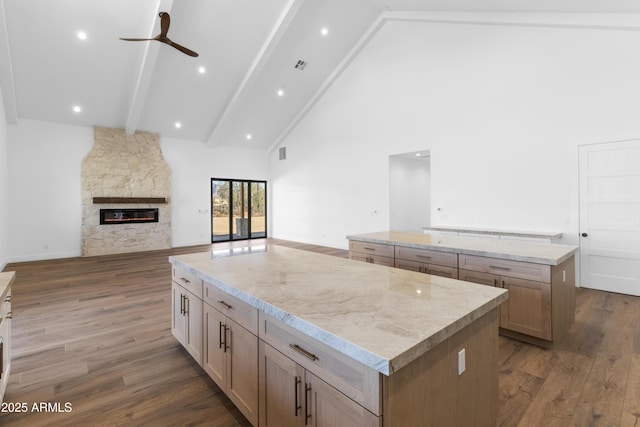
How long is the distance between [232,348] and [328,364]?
35.6 inches

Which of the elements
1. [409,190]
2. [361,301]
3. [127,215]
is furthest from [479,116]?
[127,215]

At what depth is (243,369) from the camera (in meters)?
1.74

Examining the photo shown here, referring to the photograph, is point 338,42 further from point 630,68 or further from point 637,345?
point 637,345

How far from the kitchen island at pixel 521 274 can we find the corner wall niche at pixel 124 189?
7.65 meters

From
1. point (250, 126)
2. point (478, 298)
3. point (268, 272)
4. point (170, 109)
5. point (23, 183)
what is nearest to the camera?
point (478, 298)

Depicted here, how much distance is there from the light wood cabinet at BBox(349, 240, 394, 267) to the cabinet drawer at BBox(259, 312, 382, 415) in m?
2.41

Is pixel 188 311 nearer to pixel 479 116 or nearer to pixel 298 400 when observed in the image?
pixel 298 400

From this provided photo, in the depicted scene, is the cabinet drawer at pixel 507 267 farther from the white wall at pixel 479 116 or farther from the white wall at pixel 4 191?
the white wall at pixel 4 191

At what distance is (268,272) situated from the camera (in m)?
2.05

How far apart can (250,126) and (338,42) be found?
143 inches

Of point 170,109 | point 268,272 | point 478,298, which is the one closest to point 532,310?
point 478,298

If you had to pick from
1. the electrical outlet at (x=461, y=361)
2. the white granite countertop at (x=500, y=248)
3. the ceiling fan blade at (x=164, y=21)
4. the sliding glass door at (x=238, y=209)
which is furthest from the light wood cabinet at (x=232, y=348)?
the sliding glass door at (x=238, y=209)

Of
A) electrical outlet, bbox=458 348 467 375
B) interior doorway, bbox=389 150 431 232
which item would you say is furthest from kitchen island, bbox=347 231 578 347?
interior doorway, bbox=389 150 431 232

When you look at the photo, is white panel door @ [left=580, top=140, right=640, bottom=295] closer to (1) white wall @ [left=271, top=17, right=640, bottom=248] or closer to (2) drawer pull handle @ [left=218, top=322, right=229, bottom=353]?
(1) white wall @ [left=271, top=17, right=640, bottom=248]
